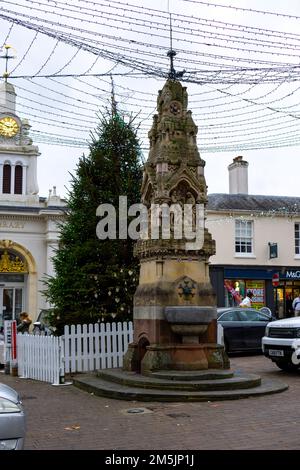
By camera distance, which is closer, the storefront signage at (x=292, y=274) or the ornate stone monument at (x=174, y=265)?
the ornate stone monument at (x=174, y=265)

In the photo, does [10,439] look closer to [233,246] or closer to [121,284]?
[121,284]

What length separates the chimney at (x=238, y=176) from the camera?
34.1 metres

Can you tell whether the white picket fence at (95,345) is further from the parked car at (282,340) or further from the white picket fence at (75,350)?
the parked car at (282,340)

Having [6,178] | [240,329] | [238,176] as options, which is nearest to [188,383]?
[240,329]

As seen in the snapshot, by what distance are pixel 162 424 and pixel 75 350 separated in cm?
561

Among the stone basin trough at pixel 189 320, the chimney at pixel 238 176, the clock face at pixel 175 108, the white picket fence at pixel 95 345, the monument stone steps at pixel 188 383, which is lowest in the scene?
the monument stone steps at pixel 188 383

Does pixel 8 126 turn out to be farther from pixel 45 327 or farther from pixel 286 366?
pixel 286 366

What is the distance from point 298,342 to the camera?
41.3ft

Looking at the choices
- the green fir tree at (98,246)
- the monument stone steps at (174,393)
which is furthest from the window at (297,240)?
the monument stone steps at (174,393)

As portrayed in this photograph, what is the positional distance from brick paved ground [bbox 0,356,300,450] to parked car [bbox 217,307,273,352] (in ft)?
20.0

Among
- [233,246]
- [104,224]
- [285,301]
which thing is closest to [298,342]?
[104,224]

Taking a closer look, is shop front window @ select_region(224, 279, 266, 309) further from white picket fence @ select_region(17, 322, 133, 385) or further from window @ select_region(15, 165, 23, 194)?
white picket fence @ select_region(17, 322, 133, 385)

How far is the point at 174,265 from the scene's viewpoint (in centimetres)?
1131

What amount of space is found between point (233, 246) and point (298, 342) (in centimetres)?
1902
